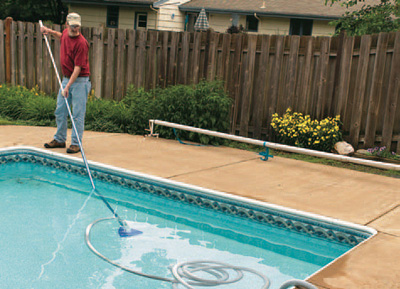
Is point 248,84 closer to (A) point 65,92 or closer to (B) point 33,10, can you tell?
(A) point 65,92

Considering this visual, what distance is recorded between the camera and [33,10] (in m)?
25.6

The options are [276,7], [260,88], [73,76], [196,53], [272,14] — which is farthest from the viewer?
[276,7]

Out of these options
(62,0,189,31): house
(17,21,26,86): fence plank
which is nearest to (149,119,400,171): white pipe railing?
(17,21,26,86): fence plank

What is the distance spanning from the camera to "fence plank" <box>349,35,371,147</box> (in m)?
6.82

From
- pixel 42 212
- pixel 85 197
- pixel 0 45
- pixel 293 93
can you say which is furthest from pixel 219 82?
pixel 0 45

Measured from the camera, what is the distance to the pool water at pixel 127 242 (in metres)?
3.55

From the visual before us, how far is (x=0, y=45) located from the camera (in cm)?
993

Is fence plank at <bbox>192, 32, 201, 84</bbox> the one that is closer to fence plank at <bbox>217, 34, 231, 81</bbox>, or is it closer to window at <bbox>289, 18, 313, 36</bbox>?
fence plank at <bbox>217, 34, 231, 81</bbox>

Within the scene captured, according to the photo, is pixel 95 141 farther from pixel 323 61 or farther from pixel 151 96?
pixel 323 61

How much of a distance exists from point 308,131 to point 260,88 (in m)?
1.16

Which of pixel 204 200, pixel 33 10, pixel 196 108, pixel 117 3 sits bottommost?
pixel 204 200

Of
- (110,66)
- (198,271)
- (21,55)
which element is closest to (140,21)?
(21,55)

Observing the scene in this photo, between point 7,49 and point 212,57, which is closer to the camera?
point 212,57

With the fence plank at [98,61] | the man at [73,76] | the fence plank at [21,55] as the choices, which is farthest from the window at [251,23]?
the man at [73,76]
